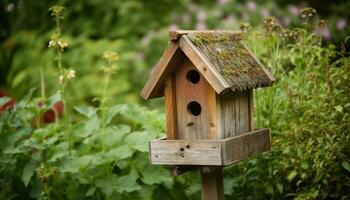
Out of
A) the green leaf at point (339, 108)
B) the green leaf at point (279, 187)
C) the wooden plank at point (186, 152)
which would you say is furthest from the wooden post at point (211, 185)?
the green leaf at point (339, 108)

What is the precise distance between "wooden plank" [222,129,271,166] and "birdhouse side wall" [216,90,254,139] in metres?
0.07

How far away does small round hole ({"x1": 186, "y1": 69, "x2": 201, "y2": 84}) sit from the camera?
11.5 feet

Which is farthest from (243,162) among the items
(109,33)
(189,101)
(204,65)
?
(109,33)

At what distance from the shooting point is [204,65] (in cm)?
327

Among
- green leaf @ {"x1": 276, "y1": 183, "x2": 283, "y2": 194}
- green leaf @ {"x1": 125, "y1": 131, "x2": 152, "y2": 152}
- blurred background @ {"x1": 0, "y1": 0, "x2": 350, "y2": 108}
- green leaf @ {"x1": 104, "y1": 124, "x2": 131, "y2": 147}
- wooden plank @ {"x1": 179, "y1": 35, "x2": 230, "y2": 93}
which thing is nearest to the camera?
wooden plank @ {"x1": 179, "y1": 35, "x2": 230, "y2": 93}

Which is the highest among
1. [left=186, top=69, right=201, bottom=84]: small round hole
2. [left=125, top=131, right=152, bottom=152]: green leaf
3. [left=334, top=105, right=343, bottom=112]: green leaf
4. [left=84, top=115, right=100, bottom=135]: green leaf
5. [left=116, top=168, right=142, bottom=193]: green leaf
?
[left=186, top=69, right=201, bottom=84]: small round hole

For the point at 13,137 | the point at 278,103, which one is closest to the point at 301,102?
the point at 278,103

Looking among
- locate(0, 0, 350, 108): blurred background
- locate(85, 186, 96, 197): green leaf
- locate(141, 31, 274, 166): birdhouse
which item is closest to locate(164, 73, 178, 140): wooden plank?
locate(141, 31, 274, 166): birdhouse

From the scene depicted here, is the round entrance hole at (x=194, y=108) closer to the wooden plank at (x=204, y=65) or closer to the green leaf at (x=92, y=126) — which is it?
the wooden plank at (x=204, y=65)

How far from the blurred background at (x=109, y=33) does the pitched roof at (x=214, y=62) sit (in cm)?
431

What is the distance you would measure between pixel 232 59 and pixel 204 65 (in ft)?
1.02

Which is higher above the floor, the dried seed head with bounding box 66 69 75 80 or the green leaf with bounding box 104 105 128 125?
the dried seed head with bounding box 66 69 75 80

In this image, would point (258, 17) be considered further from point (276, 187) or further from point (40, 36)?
point (276, 187)

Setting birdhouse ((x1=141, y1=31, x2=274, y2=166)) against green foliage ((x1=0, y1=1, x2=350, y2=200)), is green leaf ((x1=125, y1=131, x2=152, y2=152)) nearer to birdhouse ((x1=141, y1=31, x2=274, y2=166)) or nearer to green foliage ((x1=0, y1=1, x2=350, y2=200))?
green foliage ((x1=0, y1=1, x2=350, y2=200))
